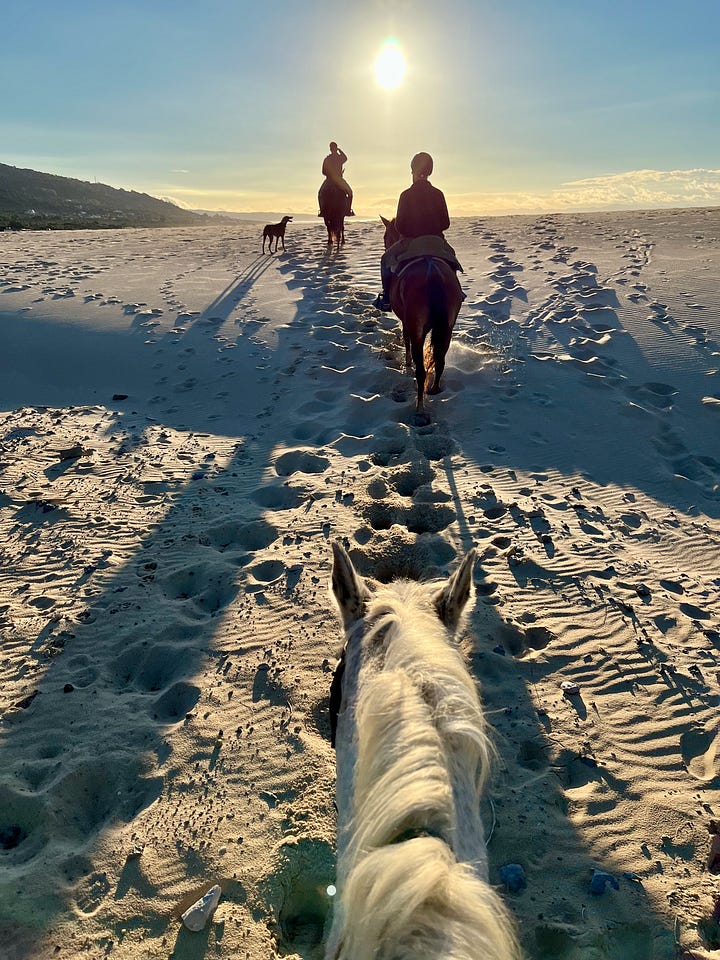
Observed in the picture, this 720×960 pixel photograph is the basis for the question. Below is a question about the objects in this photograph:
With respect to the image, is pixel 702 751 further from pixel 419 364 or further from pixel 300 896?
pixel 419 364

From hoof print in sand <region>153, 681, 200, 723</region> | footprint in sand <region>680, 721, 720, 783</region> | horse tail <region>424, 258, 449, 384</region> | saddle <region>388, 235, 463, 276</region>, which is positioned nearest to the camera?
footprint in sand <region>680, 721, 720, 783</region>

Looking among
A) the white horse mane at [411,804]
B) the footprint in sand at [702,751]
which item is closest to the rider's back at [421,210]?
the footprint in sand at [702,751]

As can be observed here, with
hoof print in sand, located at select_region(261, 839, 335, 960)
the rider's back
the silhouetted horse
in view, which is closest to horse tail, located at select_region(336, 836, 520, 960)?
hoof print in sand, located at select_region(261, 839, 335, 960)

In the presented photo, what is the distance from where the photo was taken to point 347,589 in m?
2.04

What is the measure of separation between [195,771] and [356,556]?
1.82m

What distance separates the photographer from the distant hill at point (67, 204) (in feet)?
92.1

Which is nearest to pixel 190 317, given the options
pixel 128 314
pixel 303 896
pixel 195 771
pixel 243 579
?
pixel 128 314

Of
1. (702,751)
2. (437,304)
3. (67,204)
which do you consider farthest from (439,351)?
(67,204)

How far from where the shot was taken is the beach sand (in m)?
2.21

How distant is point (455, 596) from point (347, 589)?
401 millimetres

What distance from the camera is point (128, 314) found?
9695mm

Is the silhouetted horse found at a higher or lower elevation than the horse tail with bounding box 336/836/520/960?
higher

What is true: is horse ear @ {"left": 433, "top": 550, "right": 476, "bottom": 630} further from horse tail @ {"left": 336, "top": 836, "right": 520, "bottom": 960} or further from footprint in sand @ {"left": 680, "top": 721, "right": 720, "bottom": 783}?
footprint in sand @ {"left": 680, "top": 721, "right": 720, "bottom": 783}

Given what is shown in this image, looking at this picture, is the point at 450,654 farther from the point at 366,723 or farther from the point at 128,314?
the point at 128,314
